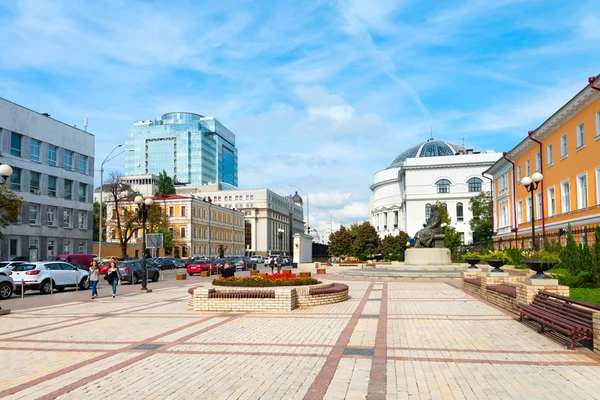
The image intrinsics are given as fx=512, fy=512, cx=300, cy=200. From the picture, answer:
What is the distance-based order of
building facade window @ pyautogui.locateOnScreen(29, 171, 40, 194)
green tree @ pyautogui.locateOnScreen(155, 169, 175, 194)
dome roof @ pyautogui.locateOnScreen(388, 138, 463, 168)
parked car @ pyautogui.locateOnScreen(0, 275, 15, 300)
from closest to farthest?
parked car @ pyautogui.locateOnScreen(0, 275, 15, 300)
building facade window @ pyautogui.locateOnScreen(29, 171, 40, 194)
dome roof @ pyautogui.locateOnScreen(388, 138, 463, 168)
green tree @ pyautogui.locateOnScreen(155, 169, 175, 194)

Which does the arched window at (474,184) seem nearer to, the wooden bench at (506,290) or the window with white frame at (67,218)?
the window with white frame at (67,218)

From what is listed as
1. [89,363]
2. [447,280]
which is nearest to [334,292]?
[89,363]

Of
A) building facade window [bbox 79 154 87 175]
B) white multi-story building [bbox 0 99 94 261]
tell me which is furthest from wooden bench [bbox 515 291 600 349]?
building facade window [bbox 79 154 87 175]

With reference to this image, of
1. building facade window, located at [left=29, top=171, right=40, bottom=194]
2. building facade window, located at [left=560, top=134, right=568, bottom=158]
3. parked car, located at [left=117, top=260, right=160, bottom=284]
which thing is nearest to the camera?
parked car, located at [left=117, top=260, right=160, bottom=284]

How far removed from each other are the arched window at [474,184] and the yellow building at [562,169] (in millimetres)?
35201

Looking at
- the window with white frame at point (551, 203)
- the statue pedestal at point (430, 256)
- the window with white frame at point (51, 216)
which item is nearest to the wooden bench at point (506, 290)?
the statue pedestal at point (430, 256)

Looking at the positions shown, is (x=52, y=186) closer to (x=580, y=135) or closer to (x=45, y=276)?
(x=45, y=276)

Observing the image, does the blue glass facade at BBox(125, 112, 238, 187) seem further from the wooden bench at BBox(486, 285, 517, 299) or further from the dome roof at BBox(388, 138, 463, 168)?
the wooden bench at BBox(486, 285, 517, 299)

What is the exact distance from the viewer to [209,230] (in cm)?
8975

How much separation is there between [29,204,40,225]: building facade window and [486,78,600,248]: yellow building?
38424 mm

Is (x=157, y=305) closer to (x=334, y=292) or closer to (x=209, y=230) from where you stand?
(x=334, y=292)

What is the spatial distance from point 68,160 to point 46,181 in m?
4.06

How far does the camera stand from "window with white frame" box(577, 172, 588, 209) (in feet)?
105

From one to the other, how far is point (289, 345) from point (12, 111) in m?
41.8
